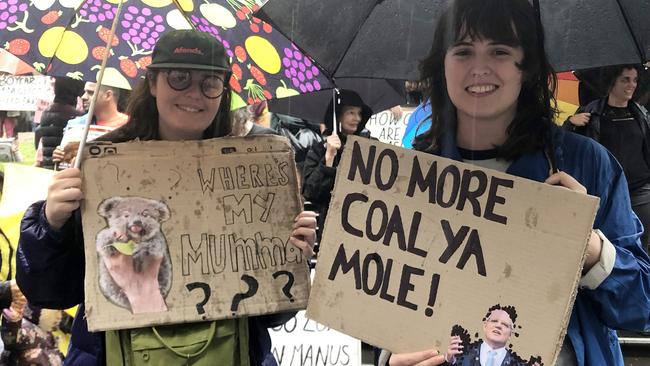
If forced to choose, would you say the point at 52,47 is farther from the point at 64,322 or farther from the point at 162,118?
the point at 64,322

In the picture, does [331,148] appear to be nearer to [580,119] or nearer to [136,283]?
[580,119]

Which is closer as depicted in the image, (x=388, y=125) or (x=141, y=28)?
(x=141, y=28)

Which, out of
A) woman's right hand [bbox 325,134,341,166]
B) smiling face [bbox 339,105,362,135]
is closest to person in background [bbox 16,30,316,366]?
smiling face [bbox 339,105,362,135]

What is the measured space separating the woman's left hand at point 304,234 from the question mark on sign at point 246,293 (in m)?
0.16

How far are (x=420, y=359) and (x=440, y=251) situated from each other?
0.85 ft

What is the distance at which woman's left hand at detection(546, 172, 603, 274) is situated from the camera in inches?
63.4

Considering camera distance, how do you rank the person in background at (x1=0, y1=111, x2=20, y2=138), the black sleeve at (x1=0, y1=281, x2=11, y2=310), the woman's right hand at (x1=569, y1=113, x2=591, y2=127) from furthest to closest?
the person in background at (x1=0, y1=111, x2=20, y2=138), the woman's right hand at (x1=569, y1=113, x2=591, y2=127), the black sleeve at (x1=0, y1=281, x2=11, y2=310)

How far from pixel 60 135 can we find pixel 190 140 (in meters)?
3.09

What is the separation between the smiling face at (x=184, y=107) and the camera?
210 centimetres

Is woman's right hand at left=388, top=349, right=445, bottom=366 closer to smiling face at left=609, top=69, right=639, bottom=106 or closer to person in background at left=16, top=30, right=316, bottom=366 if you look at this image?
person in background at left=16, top=30, right=316, bottom=366

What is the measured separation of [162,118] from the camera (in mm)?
2143

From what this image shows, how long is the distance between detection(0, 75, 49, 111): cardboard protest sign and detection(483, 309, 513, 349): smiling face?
5.87 meters

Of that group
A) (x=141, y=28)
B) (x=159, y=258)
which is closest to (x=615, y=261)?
(x=159, y=258)

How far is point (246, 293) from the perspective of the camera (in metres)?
2.03
